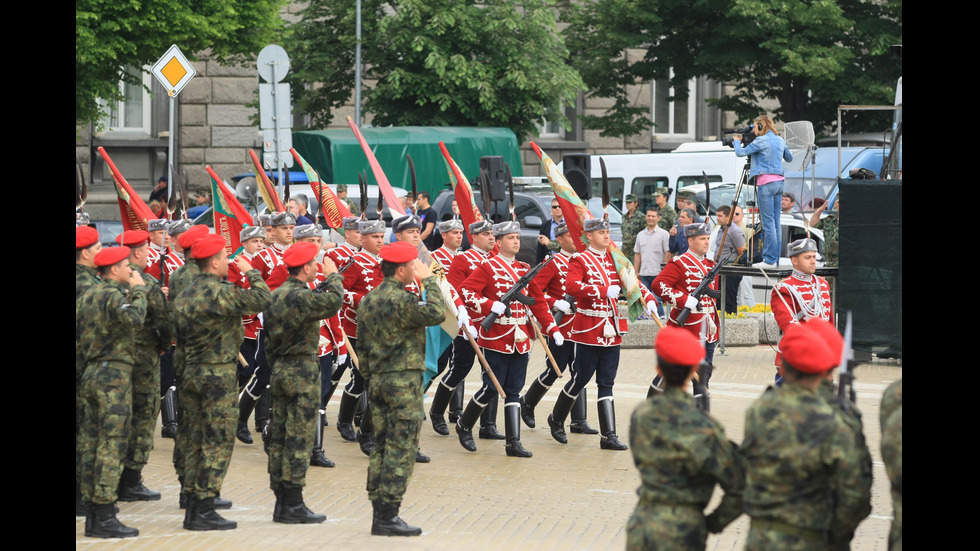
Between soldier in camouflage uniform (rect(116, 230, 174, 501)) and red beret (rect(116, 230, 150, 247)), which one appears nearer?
soldier in camouflage uniform (rect(116, 230, 174, 501))

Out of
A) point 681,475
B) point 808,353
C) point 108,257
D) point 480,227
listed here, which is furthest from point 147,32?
point 808,353

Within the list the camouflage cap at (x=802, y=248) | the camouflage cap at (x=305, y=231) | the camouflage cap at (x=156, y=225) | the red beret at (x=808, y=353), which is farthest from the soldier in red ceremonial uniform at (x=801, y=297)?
the camouflage cap at (x=156, y=225)

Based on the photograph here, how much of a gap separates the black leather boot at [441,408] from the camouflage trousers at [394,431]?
334 cm

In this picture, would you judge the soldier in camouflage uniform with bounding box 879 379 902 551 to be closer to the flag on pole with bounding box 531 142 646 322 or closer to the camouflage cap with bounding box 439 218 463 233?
the flag on pole with bounding box 531 142 646 322

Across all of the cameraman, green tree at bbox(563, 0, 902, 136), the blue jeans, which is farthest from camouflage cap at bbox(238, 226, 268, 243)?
green tree at bbox(563, 0, 902, 136)

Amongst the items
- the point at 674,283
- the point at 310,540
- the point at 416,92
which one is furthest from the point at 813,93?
the point at 310,540

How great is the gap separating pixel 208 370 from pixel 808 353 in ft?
14.1

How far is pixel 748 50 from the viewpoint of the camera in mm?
29656

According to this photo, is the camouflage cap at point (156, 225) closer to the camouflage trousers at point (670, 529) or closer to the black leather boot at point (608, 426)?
the black leather boot at point (608, 426)

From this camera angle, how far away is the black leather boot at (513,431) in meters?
11.2

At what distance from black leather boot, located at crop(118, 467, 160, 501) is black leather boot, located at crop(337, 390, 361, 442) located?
8.28 feet

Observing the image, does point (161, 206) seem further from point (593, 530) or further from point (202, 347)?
point (593, 530)

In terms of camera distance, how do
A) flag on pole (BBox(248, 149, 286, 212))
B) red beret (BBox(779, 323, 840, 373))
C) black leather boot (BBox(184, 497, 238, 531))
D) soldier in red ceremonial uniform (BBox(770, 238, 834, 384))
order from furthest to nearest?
flag on pole (BBox(248, 149, 286, 212))
soldier in red ceremonial uniform (BBox(770, 238, 834, 384))
black leather boot (BBox(184, 497, 238, 531))
red beret (BBox(779, 323, 840, 373))

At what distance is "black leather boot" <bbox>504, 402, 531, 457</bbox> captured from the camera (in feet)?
36.6
